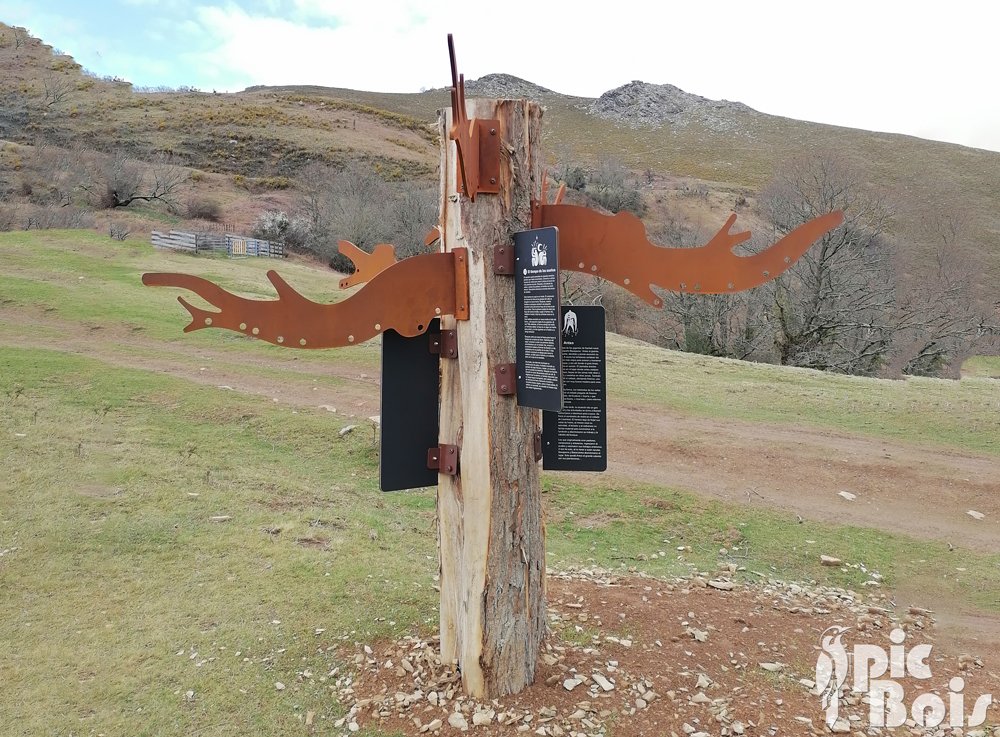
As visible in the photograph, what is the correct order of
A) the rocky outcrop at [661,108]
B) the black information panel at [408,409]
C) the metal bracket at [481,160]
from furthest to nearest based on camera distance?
the rocky outcrop at [661,108] < the black information panel at [408,409] < the metal bracket at [481,160]

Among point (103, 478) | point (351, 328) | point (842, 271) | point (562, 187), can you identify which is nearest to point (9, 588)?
point (103, 478)

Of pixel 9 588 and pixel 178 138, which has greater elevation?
pixel 178 138

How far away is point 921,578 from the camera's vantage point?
21.4 ft

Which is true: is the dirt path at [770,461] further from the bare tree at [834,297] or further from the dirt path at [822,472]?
the bare tree at [834,297]

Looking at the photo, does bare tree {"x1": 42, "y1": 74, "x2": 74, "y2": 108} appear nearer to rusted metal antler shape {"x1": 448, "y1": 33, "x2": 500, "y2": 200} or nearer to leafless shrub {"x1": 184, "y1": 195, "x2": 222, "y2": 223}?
leafless shrub {"x1": 184, "y1": 195, "x2": 222, "y2": 223}

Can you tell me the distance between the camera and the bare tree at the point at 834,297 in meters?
23.7

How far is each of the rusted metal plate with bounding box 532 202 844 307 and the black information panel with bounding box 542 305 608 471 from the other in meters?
0.37

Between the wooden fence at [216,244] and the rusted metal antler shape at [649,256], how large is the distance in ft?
77.7

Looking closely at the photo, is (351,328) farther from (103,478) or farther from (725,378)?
(725,378)

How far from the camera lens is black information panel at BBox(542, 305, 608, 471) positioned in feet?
12.8

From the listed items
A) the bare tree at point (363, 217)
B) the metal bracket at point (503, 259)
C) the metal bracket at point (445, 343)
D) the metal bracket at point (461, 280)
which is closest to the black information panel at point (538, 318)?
the metal bracket at point (503, 259)

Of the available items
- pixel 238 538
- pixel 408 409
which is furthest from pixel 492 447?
pixel 238 538

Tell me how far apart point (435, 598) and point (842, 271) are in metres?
22.8

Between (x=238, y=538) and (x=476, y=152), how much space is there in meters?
4.37
